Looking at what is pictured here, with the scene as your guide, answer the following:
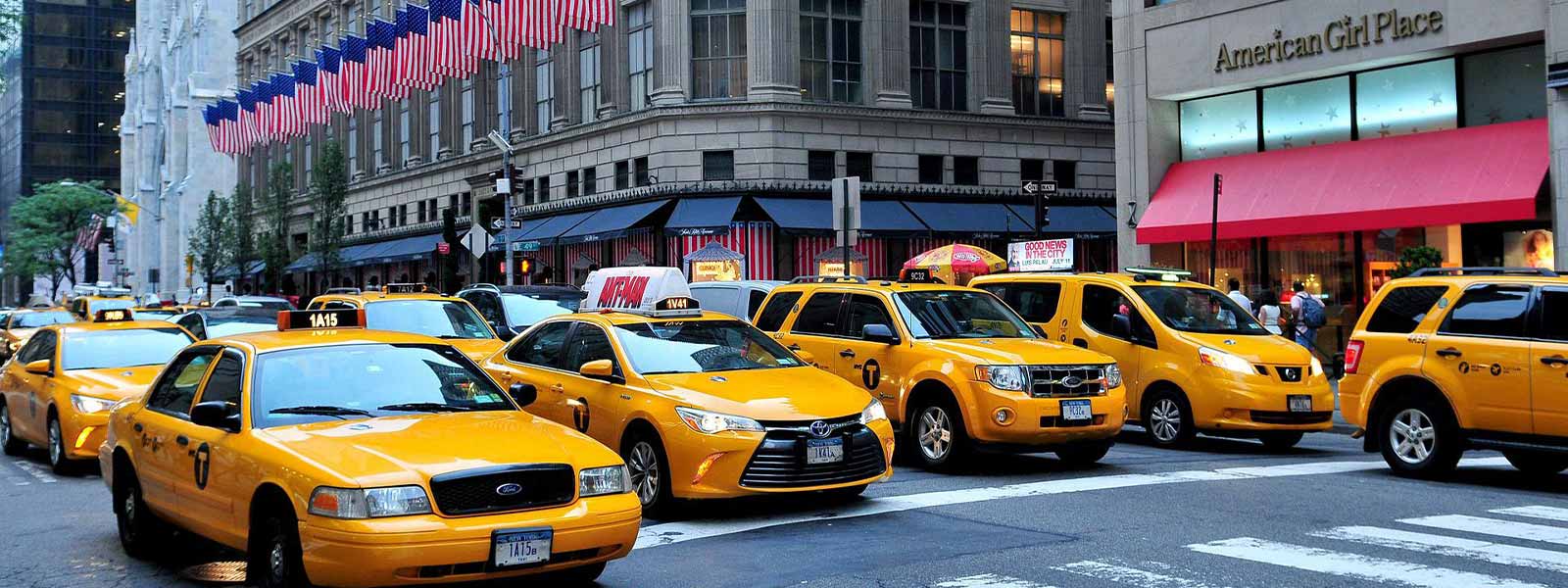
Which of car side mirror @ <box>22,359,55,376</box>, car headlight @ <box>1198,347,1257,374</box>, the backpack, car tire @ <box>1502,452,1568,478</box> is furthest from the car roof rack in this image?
car side mirror @ <box>22,359,55,376</box>

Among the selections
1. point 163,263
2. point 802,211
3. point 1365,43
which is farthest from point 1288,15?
point 163,263

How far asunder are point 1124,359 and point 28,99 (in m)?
136

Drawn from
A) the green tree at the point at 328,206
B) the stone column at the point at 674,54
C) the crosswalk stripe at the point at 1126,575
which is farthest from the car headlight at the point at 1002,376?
the green tree at the point at 328,206

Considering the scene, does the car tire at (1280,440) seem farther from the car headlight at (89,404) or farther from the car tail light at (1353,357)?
the car headlight at (89,404)

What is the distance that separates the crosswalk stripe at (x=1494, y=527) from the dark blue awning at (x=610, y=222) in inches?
1206

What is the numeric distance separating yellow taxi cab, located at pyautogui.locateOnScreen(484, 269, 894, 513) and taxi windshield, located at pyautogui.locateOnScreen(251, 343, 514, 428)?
1.75m

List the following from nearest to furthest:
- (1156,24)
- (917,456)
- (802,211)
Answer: (917,456) < (1156,24) < (802,211)

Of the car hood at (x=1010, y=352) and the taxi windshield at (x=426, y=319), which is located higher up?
the taxi windshield at (x=426, y=319)

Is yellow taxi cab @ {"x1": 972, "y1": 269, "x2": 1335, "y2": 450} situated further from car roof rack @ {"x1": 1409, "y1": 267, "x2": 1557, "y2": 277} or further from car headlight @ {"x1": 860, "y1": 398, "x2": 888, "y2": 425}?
car headlight @ {"x1": 860, "y1": 398, "x2": 888, "y2": 425}

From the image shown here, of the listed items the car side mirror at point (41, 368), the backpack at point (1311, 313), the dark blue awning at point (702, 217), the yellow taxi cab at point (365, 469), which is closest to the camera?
the yellow taxi cab at point (365, 469)

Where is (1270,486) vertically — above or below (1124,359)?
below

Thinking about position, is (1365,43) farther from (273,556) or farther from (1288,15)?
(273,556)

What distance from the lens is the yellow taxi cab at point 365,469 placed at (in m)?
6.25

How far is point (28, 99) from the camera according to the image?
12625 cm
